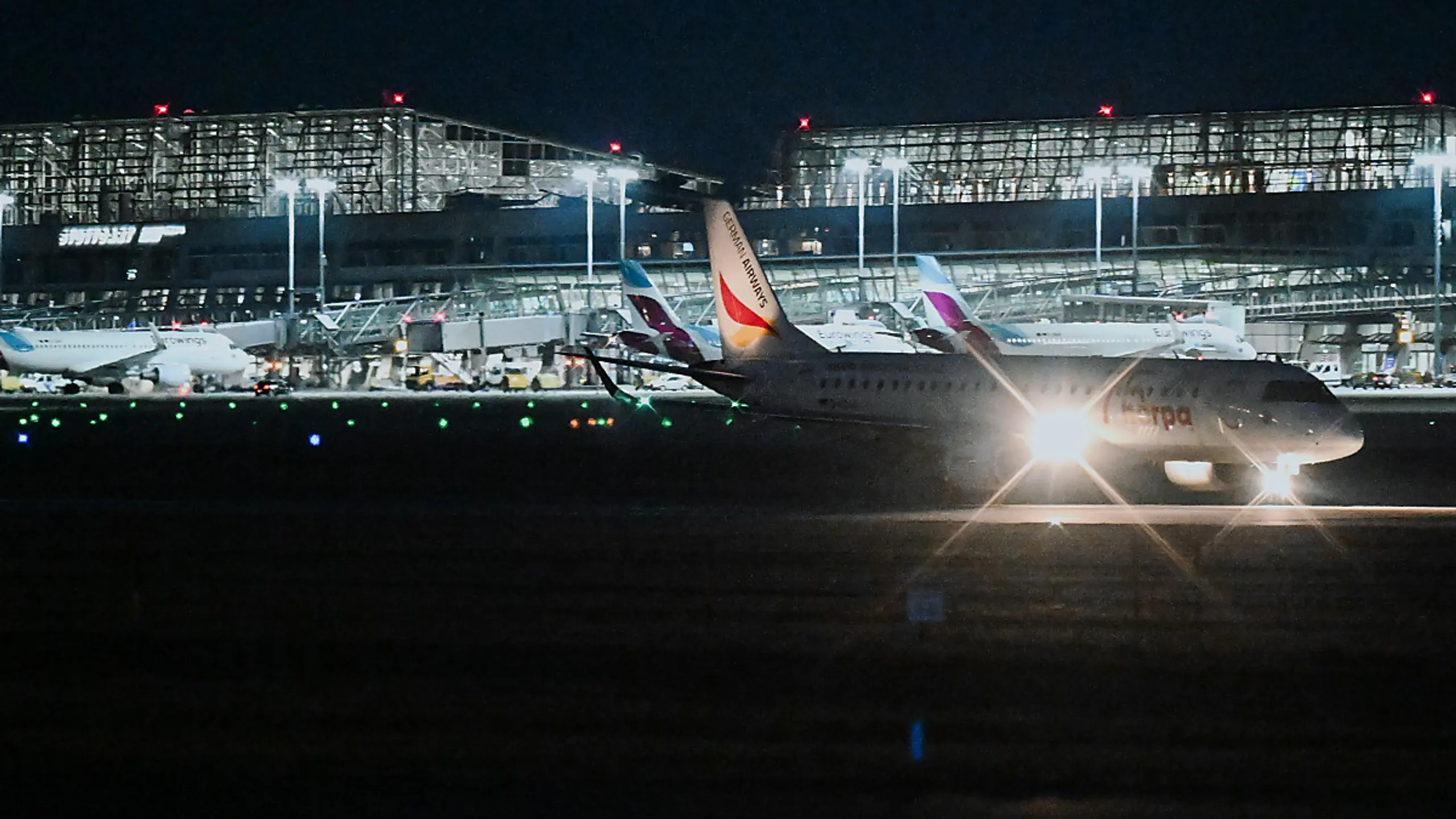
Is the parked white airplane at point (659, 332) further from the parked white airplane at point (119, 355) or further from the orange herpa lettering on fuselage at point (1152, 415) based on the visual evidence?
the orange herpa lettering on fuselage at point (1152, 415)

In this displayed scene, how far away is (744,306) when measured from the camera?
43.7 meters

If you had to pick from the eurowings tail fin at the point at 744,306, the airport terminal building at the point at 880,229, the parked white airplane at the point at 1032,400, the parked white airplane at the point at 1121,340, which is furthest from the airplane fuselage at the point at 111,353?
the parked white airplane at the point at 1032,400

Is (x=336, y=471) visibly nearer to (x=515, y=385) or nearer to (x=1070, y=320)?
(x=515, y=385)

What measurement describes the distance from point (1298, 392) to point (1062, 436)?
506 cm

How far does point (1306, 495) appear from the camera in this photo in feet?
103

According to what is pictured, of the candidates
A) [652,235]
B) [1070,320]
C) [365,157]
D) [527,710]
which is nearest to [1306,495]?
[527,710]

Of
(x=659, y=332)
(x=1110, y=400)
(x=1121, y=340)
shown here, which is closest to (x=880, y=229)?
(x=1121, y=340)

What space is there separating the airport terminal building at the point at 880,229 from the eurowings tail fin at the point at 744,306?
61.6m

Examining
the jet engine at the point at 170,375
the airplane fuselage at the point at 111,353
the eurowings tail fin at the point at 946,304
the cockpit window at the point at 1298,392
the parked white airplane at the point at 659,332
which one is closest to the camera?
the cockpit window at the point at 1298,392

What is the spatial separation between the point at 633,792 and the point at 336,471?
91.6ft

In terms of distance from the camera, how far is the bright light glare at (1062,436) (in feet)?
118

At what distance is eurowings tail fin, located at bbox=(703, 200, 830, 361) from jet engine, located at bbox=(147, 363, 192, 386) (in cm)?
6189

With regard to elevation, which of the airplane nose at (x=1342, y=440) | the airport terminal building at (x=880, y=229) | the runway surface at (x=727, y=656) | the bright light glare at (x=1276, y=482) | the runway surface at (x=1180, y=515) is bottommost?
the runway surface at (x=727, y=656)

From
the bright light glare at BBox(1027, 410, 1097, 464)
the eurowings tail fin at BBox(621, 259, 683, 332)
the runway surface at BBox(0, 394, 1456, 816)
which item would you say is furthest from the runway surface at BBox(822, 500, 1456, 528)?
the eurowings tail fin at BBox(621, 259, 683, 332)
